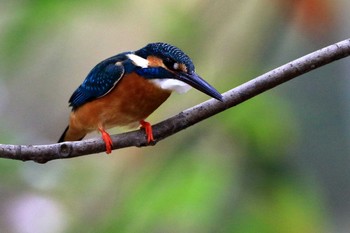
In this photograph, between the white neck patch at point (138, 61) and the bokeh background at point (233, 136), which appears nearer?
the bokeh background at point (233, 136)

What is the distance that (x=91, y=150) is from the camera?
1649mm

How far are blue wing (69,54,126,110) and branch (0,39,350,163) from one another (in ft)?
1.08

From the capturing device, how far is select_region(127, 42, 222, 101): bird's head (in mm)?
1715

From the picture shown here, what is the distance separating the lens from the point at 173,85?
1.78 meters

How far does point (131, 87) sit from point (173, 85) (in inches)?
7.6

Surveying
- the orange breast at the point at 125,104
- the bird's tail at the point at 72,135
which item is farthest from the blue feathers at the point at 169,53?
the bird's tail at the point at 72,135

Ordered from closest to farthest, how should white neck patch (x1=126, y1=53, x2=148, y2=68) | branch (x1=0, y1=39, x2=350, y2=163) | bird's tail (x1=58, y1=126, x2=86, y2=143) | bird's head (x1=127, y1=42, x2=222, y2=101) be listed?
1. branch (x1=0, y1=39, x2=350, y2=163)
2. bird's head (x1=127, y1=42, x2=222, y2=101)
3. white neck patch (x1=126, y1=53, x2=148, y2=68)
4. bird's tail (x1=58, y1=126, x2=86, y2=143)

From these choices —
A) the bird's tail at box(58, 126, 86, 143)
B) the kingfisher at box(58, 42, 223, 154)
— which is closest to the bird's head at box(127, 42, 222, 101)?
the kingfisher at box(58, 42, 223, 154)

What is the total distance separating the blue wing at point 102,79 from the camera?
198 cm

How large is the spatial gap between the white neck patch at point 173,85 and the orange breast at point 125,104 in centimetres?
2

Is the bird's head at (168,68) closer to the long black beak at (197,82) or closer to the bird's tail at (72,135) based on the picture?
the long black beak at (197,82)

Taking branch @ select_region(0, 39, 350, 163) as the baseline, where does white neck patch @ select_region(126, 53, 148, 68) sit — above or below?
above

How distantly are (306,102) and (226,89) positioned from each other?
25 centimetres

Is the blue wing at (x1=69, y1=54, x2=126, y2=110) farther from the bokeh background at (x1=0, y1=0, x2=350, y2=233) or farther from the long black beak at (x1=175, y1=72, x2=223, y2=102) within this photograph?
the long black beak at (x1=175, y1=72, x2=223, y2=102)
